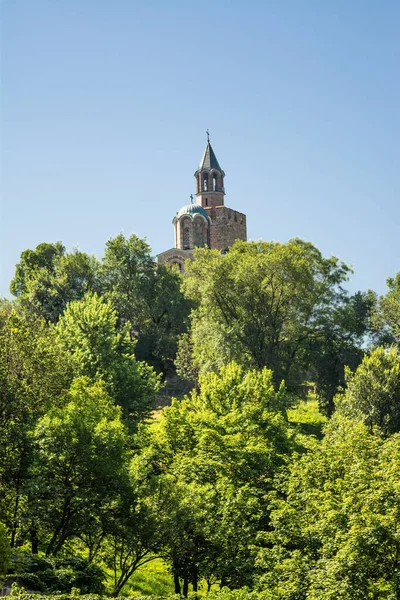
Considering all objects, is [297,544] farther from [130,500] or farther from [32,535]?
[32,535]

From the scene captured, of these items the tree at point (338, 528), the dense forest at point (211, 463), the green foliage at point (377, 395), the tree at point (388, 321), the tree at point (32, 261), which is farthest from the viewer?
the tree at point (32, 261)

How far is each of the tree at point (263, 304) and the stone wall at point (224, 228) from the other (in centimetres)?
4453

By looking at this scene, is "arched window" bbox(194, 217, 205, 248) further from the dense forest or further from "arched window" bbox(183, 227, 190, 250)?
the dense forest

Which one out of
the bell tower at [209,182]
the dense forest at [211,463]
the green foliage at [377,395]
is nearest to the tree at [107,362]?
the dense forest at [211,463]

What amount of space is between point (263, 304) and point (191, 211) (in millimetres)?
48227

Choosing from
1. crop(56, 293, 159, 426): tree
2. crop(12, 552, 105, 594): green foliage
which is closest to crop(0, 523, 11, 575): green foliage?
crop(12, 552, 105, 594): green foliage

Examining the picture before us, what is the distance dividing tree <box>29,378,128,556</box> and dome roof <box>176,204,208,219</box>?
71.2m

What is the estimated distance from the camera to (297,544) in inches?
929

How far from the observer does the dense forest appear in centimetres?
2227

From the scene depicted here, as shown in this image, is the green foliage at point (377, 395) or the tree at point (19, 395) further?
the green foliage at point (377, 395)

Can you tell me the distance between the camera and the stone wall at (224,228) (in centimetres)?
9719

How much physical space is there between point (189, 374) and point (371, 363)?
18890 millimetres

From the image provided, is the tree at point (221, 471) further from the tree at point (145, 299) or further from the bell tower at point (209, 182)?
the bell tower at point (209, 182)

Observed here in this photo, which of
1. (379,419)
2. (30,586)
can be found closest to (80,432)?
(30,586)
